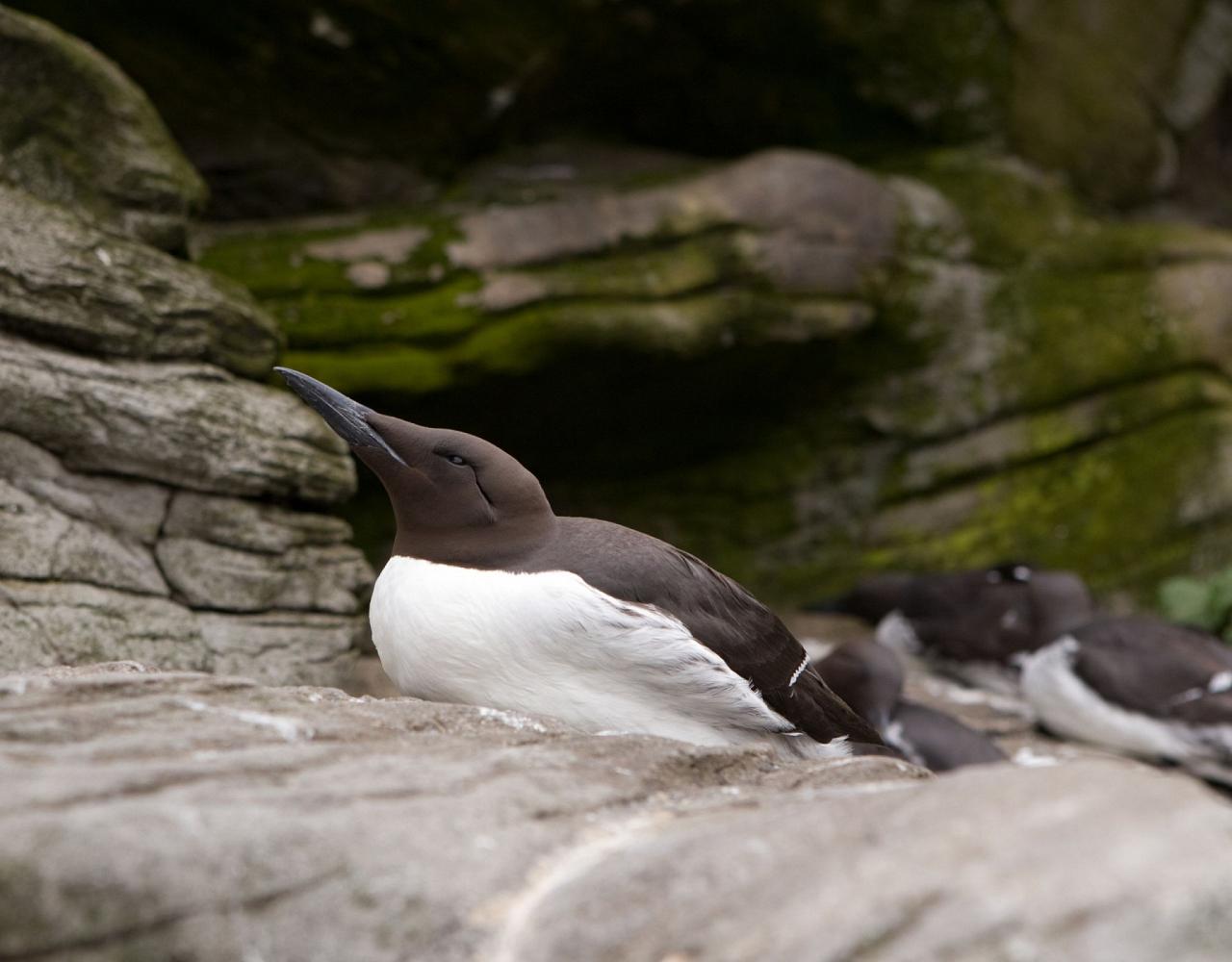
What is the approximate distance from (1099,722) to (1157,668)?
0.36 m

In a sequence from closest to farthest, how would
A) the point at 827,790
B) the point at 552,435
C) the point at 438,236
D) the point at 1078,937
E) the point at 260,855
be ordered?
the point at 1078,937 < the point at 260,855 < the point at 827,790 < the point at 438,236 < the point at 552,435

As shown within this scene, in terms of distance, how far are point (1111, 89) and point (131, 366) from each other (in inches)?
276

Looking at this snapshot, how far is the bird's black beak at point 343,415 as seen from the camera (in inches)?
136

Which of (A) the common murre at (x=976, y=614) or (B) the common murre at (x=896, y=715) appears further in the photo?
(A) the common murre at (x=976, y=614)

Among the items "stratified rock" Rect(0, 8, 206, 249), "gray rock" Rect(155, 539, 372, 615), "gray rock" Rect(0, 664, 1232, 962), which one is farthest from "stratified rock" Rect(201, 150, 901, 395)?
"gray rock" Rect(0, 664, 1232, 962)

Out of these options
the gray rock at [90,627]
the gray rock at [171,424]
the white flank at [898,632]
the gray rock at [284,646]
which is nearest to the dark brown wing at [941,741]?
the white flank at [898,632]

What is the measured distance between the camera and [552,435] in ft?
25.0

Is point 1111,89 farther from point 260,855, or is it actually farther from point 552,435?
point 260,855

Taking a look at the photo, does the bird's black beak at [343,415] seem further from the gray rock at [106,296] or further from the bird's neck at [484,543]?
the gray rock at [106,296]

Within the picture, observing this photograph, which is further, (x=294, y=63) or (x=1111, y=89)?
(x=1111, y=89)

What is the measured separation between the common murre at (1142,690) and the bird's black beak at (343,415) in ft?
13.4

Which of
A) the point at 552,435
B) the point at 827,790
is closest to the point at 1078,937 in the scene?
the point at 827,790

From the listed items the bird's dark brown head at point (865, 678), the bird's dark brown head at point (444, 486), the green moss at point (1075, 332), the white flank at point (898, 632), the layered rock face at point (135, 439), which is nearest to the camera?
the bird's dark brown head at point (444, 486)

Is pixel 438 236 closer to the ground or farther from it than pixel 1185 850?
farther from it
